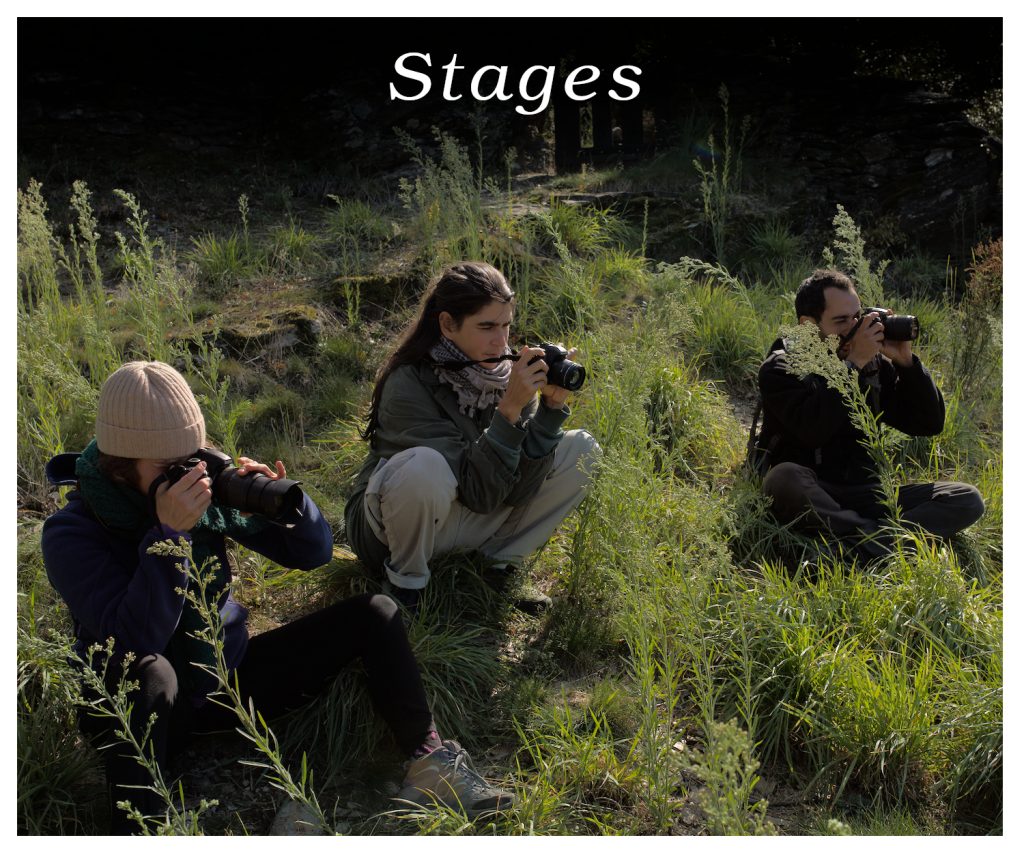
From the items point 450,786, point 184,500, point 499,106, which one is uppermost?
point 499,106

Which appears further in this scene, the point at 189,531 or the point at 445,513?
→ the point at 445,513

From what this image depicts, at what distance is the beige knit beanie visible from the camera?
226cm

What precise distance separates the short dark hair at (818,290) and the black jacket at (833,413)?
17cm

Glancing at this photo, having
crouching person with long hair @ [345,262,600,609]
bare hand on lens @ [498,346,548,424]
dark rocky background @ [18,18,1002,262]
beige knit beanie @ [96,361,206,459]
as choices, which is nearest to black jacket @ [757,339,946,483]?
crouching person with long hair @ [345,262,600,609]

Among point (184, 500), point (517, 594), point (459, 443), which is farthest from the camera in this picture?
point (517, 594)

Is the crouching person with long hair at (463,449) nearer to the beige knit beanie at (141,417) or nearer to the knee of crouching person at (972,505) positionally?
the beige knit beanie at (141,417)

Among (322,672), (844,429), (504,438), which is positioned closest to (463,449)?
(504,438)

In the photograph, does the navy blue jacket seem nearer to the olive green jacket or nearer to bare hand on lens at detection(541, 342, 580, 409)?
the olive green jacket

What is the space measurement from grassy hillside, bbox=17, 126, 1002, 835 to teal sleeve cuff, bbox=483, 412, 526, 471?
11.2 inches

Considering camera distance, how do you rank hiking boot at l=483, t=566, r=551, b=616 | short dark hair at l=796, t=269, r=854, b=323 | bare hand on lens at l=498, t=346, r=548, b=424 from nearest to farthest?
bare hand on lens at l=498, t=346, r=548, b=424
hiking boot at l=483, t=566, r=551, b=616
short dark hair at l=796, t=269, r=854, b=323

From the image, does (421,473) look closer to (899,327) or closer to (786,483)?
(786,483)

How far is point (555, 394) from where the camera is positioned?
2.97m

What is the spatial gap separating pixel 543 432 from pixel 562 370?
0.26 meters

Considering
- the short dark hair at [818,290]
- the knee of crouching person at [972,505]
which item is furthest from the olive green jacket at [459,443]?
the knee of crouching person at [972,505]
